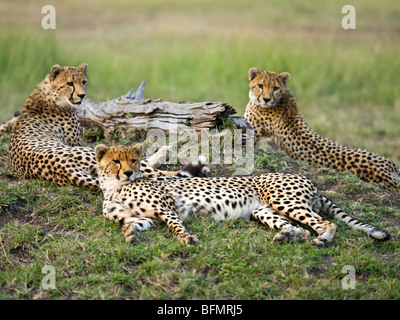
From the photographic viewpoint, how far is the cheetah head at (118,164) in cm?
477

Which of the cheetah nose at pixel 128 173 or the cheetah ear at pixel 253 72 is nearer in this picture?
the cheetah nose at pixel 128 173

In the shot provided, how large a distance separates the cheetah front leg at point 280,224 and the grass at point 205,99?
90mm

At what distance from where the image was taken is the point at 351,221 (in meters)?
4.80

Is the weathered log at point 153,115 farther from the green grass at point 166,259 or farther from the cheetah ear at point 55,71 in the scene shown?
the green grass at point 166,259

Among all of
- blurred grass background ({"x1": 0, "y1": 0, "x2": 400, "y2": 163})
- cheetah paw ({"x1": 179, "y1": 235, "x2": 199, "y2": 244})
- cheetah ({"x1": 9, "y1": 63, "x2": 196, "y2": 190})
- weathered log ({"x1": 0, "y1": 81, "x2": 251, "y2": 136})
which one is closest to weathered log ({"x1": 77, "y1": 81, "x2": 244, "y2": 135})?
weathered log ({"x1": 0, "y1": 81, "x2": 251, "y2": 136})

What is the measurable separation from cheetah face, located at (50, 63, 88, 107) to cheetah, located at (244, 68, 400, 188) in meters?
2.07

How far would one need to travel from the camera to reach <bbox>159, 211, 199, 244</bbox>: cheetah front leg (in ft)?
13.9

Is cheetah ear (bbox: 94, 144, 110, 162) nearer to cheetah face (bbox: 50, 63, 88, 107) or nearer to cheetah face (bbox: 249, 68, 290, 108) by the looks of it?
cheetah face (bbox: 50, 63, 88, 107)

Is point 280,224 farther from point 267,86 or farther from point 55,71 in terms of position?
point 55,71

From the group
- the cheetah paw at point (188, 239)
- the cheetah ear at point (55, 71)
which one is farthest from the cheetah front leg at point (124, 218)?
the cheetah ear at point (55, 71)

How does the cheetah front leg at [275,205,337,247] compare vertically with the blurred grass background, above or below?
below

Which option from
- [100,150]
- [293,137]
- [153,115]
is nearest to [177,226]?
[100,150]

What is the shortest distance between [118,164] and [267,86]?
2.76 meters
